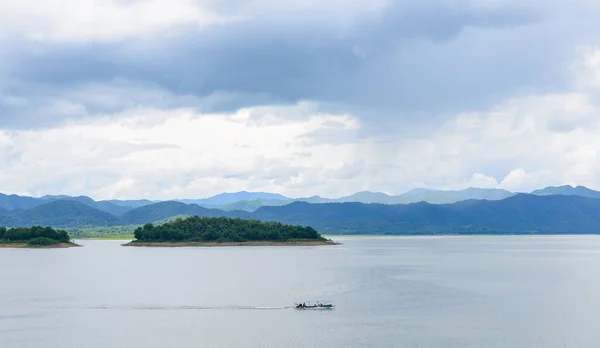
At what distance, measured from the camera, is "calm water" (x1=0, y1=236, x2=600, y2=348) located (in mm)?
68312

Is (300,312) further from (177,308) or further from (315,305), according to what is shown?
(177,308)

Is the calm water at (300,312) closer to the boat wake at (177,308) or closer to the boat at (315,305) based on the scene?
the boat wake at (177,308)

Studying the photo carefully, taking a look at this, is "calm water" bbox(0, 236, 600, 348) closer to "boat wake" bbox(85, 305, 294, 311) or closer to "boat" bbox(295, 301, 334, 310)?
"boat wake" bbox(85, 305, 294, 311)

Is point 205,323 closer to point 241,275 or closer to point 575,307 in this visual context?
point 575,307

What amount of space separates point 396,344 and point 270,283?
5969 cm

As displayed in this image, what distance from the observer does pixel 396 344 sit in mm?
64688

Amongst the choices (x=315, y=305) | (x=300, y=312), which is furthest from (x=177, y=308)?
(x=315, y=305)

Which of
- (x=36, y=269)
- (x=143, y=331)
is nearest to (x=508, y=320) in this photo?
(x=143, y=331)

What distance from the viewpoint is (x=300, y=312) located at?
85312 millimetres

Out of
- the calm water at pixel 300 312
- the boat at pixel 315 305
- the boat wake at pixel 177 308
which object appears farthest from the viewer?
the boat wake at pixel 177 308

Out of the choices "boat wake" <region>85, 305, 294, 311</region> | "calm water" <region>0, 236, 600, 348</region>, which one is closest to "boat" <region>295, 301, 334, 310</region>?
"boat wake" <region>85, 305, 294, 311</region>

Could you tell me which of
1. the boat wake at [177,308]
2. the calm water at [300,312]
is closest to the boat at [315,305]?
the boat wake at [177,308]

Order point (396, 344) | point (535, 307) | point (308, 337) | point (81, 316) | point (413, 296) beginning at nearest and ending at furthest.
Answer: point (396, 344), point (308, 337), point (81, 316), point (535, 307), point (413, 296)

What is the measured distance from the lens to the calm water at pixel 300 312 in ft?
224
